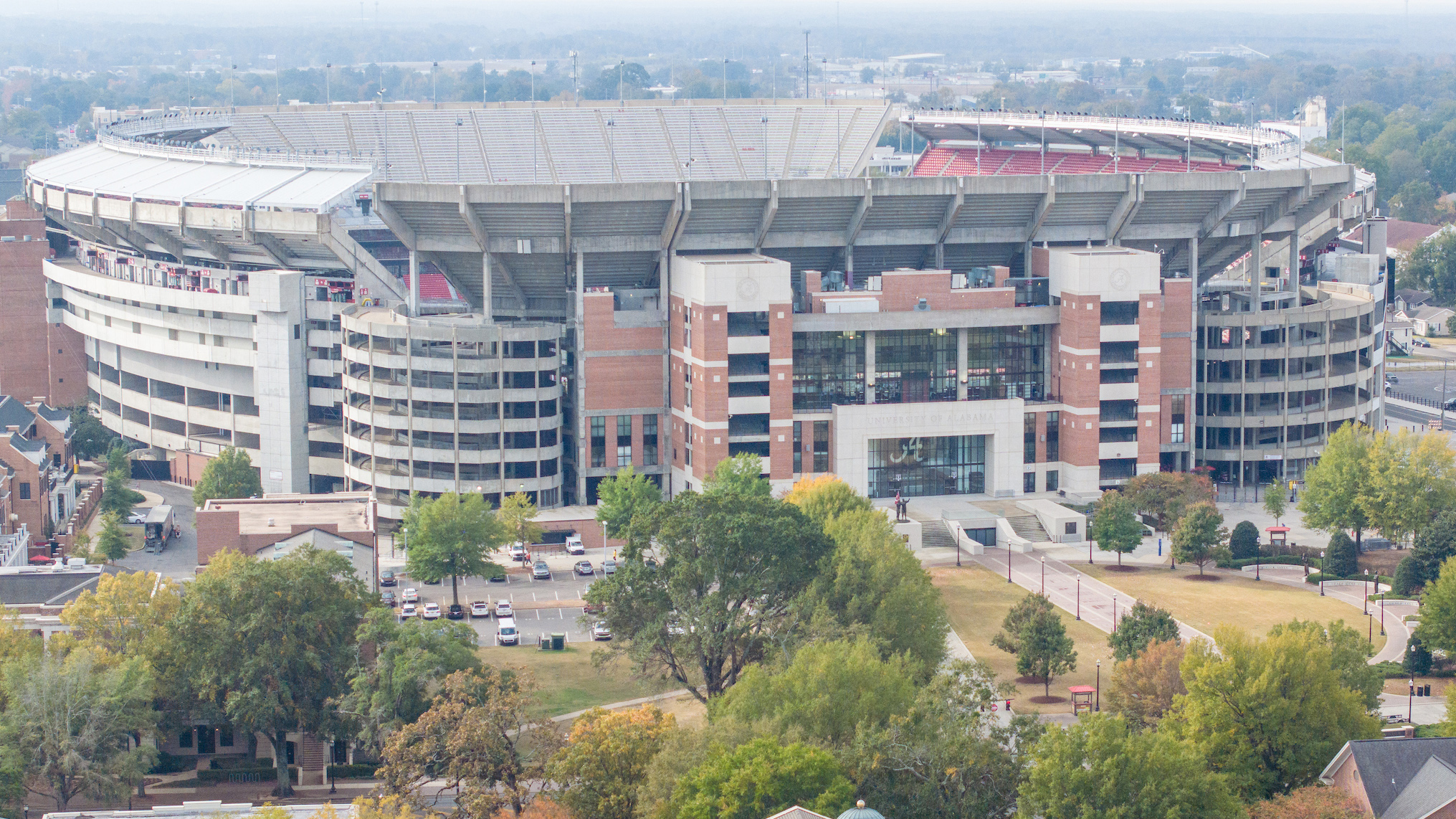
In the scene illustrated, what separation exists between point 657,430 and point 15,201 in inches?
2600

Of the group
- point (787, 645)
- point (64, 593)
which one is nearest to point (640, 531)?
point (787, 645)

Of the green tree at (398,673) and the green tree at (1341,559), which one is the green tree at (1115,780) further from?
the green tree at (1341,559)

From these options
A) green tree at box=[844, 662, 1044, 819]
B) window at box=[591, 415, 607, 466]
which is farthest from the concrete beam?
green tree at box=[844, 662, 1044, 819]

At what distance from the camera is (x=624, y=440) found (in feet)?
490

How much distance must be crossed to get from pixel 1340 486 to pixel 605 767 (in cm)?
6577

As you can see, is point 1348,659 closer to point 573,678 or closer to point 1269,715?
point 1269,715

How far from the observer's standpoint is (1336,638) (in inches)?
3866

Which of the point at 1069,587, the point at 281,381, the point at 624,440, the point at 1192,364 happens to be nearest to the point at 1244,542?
the point at 1069,587

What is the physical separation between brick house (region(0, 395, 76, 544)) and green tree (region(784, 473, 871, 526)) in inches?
1829

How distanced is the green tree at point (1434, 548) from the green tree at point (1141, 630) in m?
24.6

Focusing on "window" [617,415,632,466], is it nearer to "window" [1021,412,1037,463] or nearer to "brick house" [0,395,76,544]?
"window" [1021,412,1037,463]

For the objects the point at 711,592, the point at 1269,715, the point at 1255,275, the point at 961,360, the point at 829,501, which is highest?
the point at 1255,275

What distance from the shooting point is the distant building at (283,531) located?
118m

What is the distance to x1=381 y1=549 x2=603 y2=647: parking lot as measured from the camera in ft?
402
